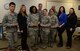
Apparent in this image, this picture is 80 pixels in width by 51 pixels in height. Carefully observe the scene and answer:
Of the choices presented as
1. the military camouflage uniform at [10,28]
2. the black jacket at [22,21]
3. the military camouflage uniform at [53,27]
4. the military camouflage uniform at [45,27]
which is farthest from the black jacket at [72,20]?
the military camouflage uniform at [10,28]

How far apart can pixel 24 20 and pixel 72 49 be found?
2.21 metres

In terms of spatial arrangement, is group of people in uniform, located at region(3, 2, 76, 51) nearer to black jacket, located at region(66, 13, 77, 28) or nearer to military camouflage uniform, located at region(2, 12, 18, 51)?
military camouflage uniform, located at region(2, 12, 18, 51)

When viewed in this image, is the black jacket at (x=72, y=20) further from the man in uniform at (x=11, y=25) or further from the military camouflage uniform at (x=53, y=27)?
the man in uniform at (x=11, y=25)

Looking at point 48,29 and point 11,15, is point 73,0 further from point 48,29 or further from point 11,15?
point 11,15

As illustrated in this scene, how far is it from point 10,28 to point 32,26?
3.68ft

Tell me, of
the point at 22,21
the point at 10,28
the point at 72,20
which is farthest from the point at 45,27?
the point at 10,28

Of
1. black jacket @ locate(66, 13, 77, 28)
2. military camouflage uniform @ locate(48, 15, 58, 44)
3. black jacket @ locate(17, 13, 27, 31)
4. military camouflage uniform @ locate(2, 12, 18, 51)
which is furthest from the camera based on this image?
military camouflage uniform @ locate(48, 15, 58, 44)

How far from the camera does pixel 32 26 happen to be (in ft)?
23.3

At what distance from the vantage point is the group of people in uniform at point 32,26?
6137 mm

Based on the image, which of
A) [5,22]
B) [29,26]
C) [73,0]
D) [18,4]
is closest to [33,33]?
[29,26]

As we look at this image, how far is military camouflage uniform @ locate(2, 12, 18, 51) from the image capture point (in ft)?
20.0

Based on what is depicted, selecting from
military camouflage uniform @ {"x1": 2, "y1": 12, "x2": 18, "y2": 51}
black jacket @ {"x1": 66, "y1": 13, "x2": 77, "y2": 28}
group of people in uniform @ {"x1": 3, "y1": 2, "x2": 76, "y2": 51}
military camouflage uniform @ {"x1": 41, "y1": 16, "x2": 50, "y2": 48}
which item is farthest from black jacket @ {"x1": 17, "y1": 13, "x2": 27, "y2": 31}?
black jacket @ {"x1": 66, "y1": 13, "x2": 77, "y2": 28}

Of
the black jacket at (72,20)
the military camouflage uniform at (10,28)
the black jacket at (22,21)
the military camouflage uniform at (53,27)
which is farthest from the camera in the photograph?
the military camouflage uniform at (53,27)

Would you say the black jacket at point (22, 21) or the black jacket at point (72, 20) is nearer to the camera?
the black jacket at point (22, 21)
